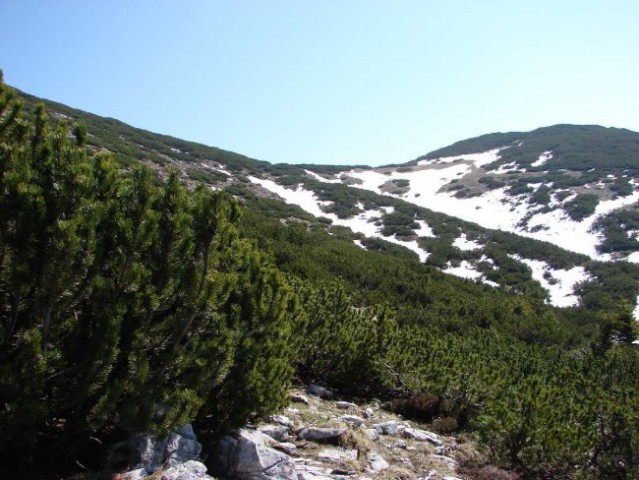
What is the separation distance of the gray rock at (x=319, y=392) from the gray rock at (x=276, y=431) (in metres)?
2.28

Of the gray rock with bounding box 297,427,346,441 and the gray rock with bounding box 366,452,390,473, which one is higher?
the gray rock with bounding box 297,427,346,441

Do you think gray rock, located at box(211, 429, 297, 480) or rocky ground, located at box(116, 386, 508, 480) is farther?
gray rock, located at box(211, 429, 297, 480)

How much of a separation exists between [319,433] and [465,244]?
25.4 metres

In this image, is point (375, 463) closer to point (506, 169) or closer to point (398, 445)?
point (398, 445)

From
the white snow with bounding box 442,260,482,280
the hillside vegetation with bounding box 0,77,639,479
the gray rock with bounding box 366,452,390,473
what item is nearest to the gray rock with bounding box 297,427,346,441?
the gray rock with bounding box 366,452,390,473

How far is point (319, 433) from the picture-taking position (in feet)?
18.5

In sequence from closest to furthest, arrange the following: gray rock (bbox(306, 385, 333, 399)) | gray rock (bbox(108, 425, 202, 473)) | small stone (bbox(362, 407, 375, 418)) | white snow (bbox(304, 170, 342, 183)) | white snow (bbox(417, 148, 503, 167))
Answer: gray rock (bbox(108, 425, 202, 473)) < small stone (bbox(362, 407, 375, 418)) < gray rock (bbox(306, 385, 333, 399)) < white snow (bbox(304, 170, 342, 183)) < white snow (bbox(417, 148, 503, 167))

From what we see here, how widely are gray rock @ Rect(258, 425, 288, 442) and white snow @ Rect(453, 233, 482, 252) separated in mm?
23969

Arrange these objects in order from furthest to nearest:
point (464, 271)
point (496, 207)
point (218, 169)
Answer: point (496, 207), point (218, 169), point (464, 271)

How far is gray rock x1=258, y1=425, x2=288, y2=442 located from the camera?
529cm

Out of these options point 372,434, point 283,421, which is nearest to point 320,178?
point 372,434

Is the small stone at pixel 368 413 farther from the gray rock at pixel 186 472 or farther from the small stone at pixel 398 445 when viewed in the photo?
the gray rock at pixel 186 472

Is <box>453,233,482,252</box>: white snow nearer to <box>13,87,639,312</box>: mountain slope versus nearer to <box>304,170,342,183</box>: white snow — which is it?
<box>13,87,639,312</box>: mountain slope

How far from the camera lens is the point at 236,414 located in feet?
15.2
